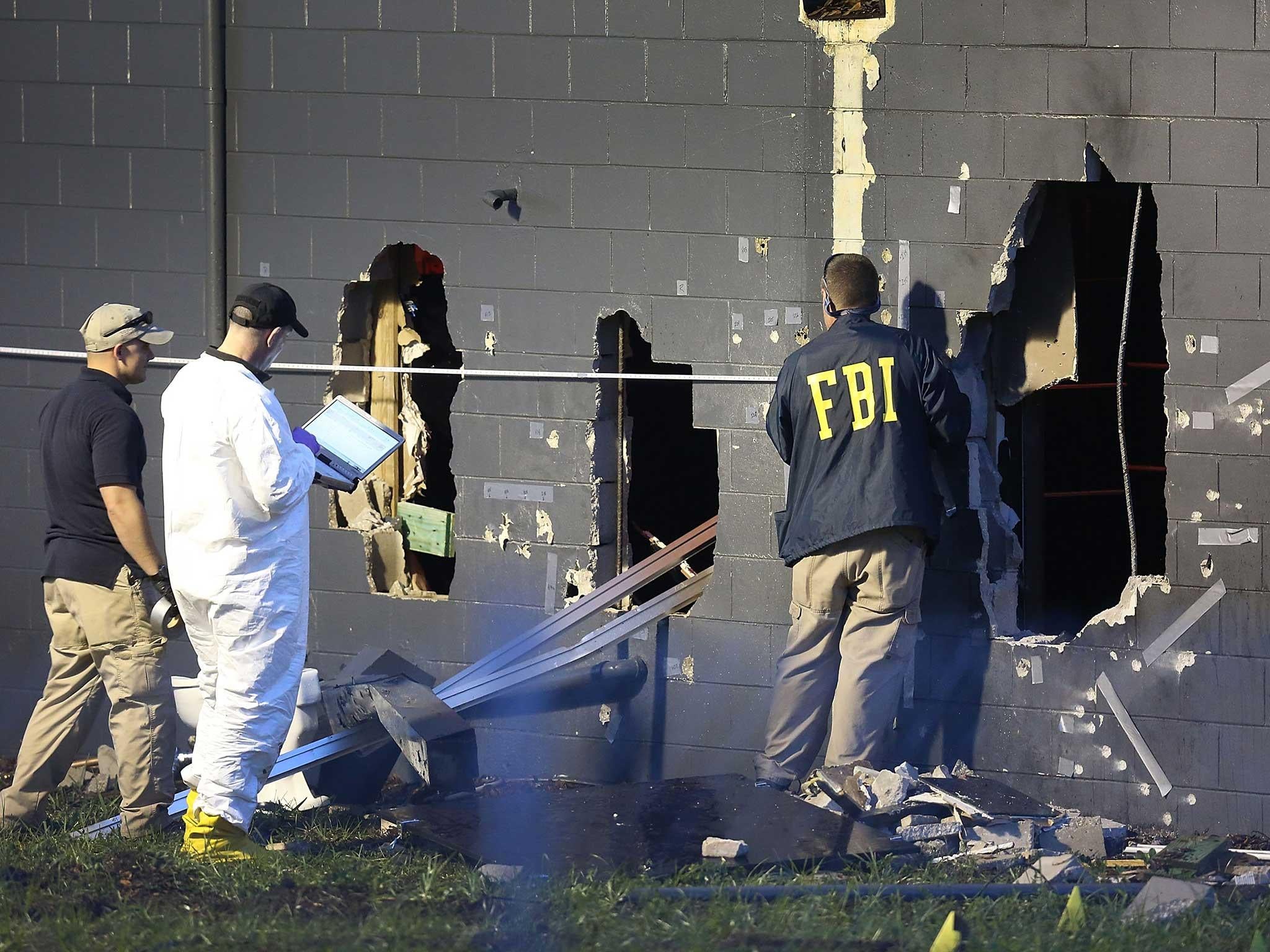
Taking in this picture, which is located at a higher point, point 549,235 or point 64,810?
point 549,235

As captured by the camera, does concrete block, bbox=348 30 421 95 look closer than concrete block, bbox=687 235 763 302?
No

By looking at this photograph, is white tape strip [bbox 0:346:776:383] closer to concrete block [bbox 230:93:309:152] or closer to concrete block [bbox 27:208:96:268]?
concrete block [bbox 27:208:96:268]

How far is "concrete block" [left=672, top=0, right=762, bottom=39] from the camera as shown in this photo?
593cm

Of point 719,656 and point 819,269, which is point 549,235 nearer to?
point 819,269

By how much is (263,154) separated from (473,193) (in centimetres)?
101

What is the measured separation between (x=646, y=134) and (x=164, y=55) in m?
2.29

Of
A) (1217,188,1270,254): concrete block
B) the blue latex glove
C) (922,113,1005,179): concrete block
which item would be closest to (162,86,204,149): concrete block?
the blue latex glove

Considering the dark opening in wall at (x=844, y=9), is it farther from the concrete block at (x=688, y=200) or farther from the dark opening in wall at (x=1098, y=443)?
the dark opening in wall at (x=1098, y=443)

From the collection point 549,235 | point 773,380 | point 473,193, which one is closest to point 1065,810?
point 773,380

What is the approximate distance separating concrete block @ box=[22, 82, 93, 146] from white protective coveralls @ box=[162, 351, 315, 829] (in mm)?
2480

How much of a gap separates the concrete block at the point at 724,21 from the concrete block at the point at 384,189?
136 centimetres

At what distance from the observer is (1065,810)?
564cm

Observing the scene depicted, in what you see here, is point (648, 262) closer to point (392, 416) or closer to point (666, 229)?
point (666, 229)

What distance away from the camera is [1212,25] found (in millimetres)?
5516
